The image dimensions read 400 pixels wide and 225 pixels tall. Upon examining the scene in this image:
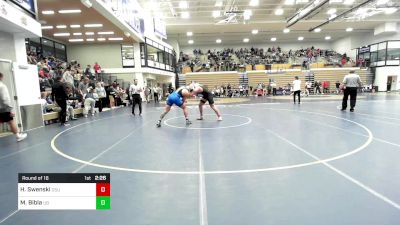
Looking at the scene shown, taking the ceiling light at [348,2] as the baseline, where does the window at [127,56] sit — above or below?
below

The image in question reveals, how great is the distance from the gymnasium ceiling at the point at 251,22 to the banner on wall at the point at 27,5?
14.0m

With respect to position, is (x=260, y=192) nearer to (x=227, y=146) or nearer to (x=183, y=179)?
(x=183, y=179)

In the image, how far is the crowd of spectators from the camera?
3325 centimetres

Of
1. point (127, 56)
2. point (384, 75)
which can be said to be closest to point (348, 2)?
point (384, 75)

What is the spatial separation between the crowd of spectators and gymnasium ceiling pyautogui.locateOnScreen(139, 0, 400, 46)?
5.34 ft

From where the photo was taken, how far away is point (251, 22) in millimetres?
28406

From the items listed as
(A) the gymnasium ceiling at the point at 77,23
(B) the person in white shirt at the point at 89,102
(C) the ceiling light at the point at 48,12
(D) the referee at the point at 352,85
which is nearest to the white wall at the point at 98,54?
(A) the gymnasium ceiling at the point at 77,23

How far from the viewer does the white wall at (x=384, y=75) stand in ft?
103

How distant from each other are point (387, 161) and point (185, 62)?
3248cm

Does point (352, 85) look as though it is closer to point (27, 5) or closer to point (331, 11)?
point (27, 5)

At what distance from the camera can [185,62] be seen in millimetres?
35312

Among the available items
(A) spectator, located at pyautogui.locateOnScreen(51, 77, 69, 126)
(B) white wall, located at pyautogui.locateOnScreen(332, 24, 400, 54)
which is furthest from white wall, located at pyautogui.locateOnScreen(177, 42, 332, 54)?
(A) spectator, located at pyautogui.locateOnScreen(51, 77, 69, 126)

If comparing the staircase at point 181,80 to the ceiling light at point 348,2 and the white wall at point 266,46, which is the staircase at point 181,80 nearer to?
the white wall at point 266,46

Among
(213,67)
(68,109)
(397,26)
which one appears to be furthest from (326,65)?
(68,109)
